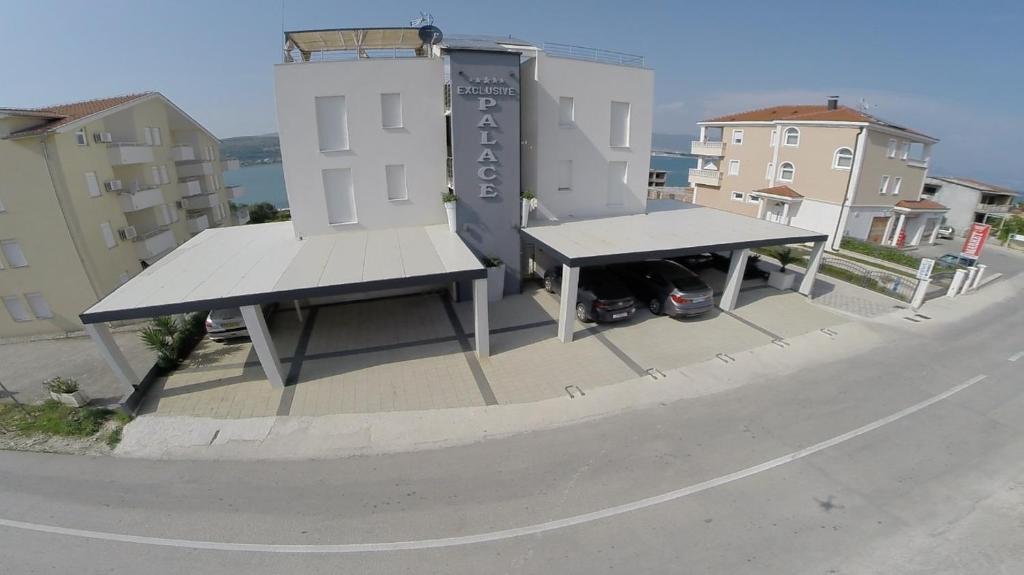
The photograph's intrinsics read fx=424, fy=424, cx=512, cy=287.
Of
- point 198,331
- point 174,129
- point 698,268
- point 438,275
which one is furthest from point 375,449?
point 174,129

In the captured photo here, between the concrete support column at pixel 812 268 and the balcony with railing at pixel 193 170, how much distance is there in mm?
35664

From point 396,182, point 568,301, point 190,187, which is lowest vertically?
point 568,301

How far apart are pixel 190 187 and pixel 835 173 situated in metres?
41.9

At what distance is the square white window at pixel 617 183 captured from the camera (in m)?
18.4

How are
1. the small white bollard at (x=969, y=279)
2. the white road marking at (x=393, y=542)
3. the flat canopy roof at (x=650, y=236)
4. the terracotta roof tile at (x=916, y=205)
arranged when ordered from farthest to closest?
the terracotta roof tile at (x=916, y=205) → the small white bollard at (x=969, y=279) → the flat canopy roof at (x=650, y=236) → the white road marking at (x=393, y=542)

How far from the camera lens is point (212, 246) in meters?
14.6

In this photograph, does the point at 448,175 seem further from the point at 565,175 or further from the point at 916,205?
the point at 916,205

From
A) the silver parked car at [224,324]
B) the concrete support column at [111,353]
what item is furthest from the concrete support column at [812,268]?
the concrete support column at [111,353]

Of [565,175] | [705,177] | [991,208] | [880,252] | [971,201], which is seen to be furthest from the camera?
→ [971,201]

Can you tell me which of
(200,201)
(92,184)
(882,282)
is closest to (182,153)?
(200,201)

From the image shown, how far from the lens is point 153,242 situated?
2278 cm

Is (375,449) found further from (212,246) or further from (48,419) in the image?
(212,246)

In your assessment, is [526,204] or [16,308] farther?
[16,308]

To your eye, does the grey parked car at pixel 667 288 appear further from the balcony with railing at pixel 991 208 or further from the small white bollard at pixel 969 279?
the balcony with railing at pixel 991 208
